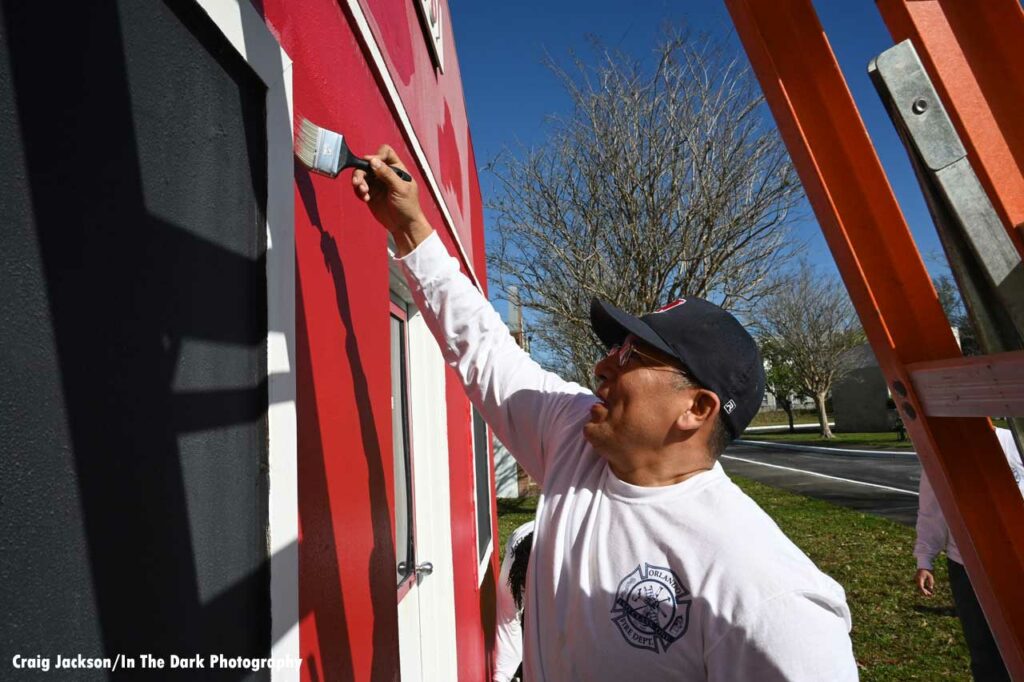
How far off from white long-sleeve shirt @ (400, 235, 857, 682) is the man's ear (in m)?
0.12

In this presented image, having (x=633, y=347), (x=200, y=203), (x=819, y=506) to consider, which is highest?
(x=200, y=203)

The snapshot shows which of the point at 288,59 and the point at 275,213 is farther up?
the point at 288,59

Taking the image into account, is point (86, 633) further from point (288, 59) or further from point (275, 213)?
point (288, 59)

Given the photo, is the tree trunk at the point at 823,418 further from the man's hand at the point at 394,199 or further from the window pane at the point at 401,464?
the man's hand at the point at 394,199

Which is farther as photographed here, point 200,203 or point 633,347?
point 633,347

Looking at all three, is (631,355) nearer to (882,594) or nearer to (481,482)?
(481,482)

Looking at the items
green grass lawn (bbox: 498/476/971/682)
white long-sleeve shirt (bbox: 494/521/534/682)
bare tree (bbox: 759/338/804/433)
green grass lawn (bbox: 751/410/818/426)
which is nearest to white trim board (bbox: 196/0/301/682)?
white long-sleeve shirt (bbox: 494/521/534/682)

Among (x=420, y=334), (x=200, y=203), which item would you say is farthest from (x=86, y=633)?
(x=420, y=334)

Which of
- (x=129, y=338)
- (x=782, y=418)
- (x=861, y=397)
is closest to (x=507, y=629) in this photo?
(x=129, y=338)

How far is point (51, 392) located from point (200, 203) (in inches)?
17.7

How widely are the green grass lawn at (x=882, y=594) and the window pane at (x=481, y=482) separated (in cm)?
331

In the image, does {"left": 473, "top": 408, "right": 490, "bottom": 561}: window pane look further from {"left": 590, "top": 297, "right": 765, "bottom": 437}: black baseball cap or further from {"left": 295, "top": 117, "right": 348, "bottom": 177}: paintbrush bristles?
{"left": 295, "top": 117, "right": 348, "bottom": 177}: paintbrush bristles

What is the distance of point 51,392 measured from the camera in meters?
0.74

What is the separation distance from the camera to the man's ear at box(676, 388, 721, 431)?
162cm
